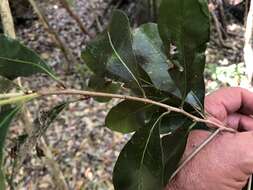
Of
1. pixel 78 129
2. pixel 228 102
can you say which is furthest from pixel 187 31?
pixel 78 129

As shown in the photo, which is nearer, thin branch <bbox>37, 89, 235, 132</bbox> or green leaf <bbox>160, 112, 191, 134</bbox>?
thin branch <bbox>37, 89, 235, 132</bbox>

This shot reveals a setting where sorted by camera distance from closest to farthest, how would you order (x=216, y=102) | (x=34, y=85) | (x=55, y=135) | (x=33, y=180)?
(x=216, y=102) → (x=33, y=180) → (x=55, y=135) → (x=34, y=85)

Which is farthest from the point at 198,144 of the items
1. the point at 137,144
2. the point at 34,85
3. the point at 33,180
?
the point at 34,85

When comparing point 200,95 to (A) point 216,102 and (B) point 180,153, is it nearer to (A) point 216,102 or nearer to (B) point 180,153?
(B) point 180,153

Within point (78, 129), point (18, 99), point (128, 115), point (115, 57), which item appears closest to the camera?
point (18, 99)

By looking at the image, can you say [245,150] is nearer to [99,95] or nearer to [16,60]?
[99,95]

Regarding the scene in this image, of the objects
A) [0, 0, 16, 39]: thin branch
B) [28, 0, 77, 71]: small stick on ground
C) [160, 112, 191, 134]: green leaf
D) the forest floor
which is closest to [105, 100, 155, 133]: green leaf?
[160, 112, 191, 134]: green leaf

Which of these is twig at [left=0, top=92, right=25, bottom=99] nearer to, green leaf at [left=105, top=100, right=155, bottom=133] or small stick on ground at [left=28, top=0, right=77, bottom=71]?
green leaf at [left=105, top=100, right=155, bottom=133]
